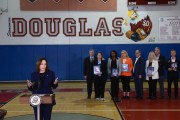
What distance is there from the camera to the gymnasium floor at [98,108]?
32.3 feet

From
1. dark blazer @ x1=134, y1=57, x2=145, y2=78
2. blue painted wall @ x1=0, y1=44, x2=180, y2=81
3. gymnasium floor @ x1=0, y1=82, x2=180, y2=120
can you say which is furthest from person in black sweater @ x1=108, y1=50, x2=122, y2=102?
blue painted wall @ x1=0, y1=44, x2=180, y2=81

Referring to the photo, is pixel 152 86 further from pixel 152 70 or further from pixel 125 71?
pixel 125 71

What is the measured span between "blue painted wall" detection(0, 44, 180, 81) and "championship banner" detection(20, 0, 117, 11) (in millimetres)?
2094

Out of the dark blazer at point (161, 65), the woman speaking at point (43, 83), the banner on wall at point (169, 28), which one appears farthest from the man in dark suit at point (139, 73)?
the woman speaking at point (43, 83)

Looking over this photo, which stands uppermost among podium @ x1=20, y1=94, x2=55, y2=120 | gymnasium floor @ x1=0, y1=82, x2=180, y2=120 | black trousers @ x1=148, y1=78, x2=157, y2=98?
podium @ x1=20, y1=94, x2=55, y2=120

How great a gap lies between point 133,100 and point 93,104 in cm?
177

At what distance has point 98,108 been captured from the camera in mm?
→ 11117

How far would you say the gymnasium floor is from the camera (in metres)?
9.84

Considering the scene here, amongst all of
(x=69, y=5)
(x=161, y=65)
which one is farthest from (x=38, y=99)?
(x=69, y=5)

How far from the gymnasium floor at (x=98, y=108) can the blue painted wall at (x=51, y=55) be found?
391 cm

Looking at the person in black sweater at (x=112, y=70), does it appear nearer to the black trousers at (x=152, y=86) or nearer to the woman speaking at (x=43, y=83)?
the black trousers at (x=152, y=86)

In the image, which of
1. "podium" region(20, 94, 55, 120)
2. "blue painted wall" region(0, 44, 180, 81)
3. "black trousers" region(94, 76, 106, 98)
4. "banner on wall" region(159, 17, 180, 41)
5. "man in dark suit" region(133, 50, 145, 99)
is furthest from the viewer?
"banner on wall" region(159, 17, 180, 41)

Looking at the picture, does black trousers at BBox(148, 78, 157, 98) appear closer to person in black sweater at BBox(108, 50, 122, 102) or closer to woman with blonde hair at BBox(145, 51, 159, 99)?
woman with blonde hair at BBox(145, 51, 159, 99)

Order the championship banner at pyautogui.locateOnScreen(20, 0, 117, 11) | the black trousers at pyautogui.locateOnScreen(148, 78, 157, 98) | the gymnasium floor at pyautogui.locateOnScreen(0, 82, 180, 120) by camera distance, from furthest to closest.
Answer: the championship banner at pyautogui.locateOnScreen(20, 0, 117, 11) → the black trousers at pyautogui.locateOnScreen(148, 78, 157, 98) → the gymnasium floor at pyautogui.locateOnScreen(0, 82, 180, 120)
